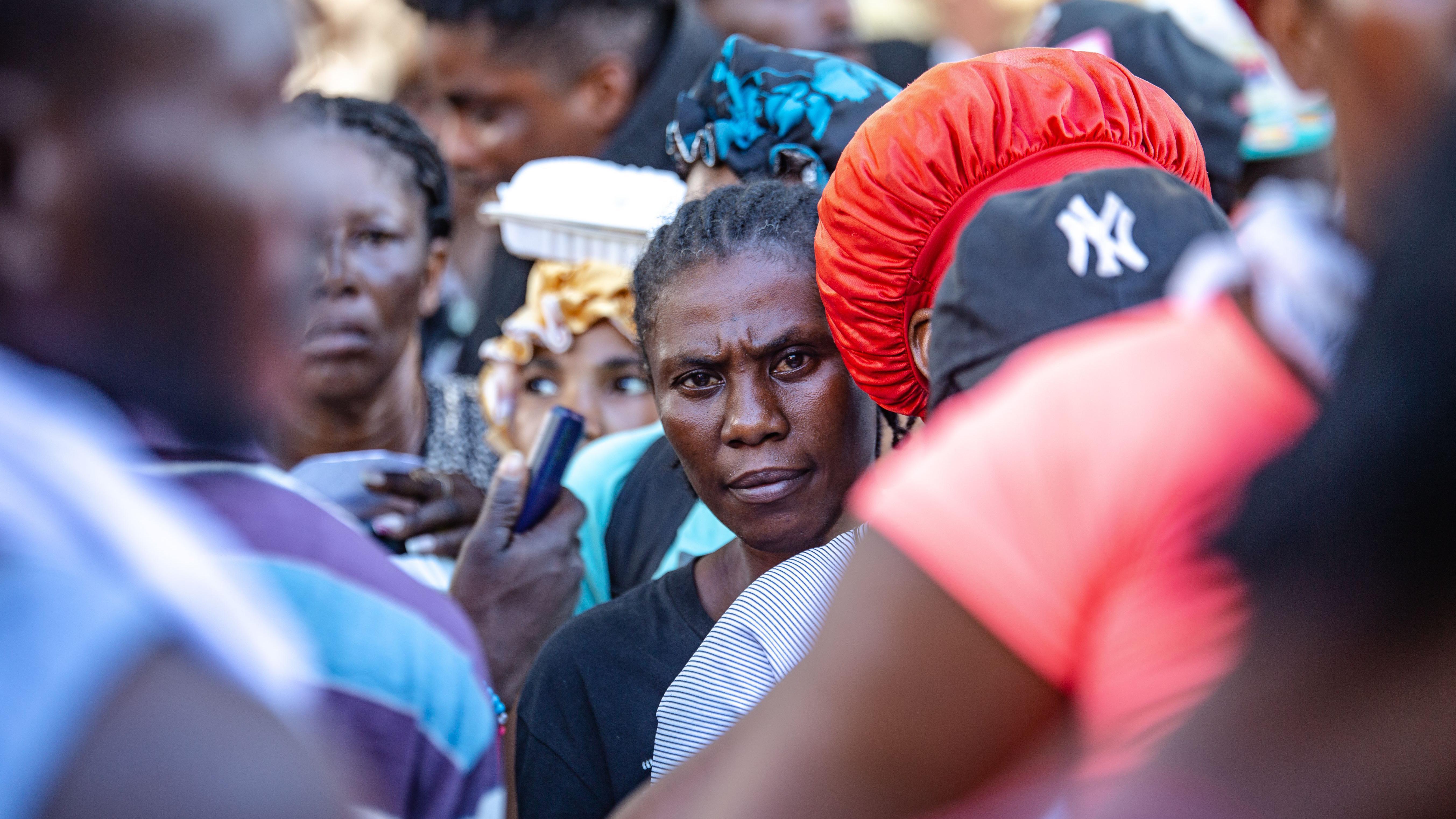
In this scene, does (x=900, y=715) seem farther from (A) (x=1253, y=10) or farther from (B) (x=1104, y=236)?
(A) (x=1253, y=10)

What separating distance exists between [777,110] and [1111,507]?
5.99 ft

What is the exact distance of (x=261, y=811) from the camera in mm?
753

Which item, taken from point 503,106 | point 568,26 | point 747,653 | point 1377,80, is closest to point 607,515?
point 747,653

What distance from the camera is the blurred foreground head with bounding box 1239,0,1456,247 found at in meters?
0.86

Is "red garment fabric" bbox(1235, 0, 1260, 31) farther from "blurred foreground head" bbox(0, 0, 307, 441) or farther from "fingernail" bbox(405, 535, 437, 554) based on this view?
"fingernail" bbox(405, 535, 437, 554)

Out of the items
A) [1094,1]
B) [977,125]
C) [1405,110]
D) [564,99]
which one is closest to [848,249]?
[977,125]

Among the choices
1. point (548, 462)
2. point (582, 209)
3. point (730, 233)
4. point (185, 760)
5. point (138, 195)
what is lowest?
point (548, 462)

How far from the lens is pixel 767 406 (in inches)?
86.8

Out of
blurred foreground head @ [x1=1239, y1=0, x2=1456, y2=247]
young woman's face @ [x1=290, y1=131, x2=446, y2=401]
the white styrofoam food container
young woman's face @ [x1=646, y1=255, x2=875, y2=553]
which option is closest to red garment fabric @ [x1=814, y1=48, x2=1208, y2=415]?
young woman's face @ [x1=646, y1=255, x2=875, y2=553]

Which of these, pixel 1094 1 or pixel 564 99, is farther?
pixel 564 99

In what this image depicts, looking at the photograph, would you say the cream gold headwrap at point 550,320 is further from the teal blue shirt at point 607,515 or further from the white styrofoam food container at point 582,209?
the teal blue shirt at point 607,515

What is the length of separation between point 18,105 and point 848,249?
115 centimetres

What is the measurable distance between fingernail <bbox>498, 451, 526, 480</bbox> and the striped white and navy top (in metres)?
1.05

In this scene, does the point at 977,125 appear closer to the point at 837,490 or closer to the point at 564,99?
the point at 837,490
